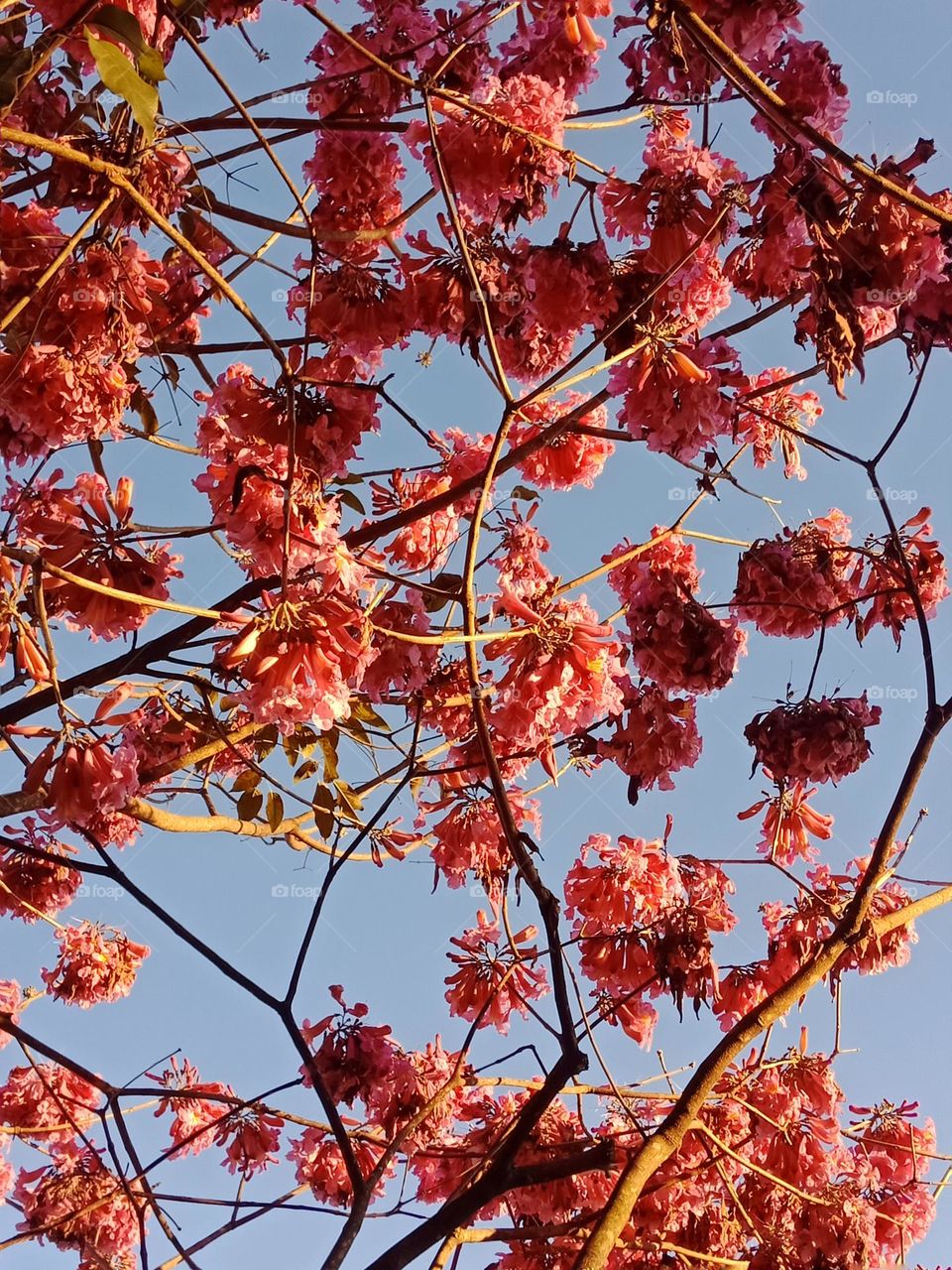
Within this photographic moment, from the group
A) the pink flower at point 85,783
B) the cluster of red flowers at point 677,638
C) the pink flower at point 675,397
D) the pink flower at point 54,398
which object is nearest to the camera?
the pink flower at point 85,783

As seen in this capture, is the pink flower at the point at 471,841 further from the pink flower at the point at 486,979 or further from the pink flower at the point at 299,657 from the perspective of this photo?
the pink flower at the point at 299,657

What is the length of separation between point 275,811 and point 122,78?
7.31 ft

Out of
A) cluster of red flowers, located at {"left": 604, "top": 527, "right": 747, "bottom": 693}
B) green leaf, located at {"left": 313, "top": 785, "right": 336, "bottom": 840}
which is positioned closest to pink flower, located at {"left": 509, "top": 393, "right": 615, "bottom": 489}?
cluster of red flowers, located at {"left": 604, "top": 527, "right": 747, "bottom": 693}

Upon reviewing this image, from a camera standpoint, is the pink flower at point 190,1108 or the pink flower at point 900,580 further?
the pink flower at point 190,1108

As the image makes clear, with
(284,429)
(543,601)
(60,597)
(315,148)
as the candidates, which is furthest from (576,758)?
(315,148)

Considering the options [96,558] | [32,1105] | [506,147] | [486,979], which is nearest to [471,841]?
[486,979]

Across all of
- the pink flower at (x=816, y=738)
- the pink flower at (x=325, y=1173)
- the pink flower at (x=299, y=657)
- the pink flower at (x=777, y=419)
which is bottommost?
the pink flower at (x=325, y=1173)

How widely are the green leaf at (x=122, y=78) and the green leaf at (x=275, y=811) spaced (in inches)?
85.5

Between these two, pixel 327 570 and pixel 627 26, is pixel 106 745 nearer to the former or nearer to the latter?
pixel 327 570

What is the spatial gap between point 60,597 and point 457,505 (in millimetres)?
1349

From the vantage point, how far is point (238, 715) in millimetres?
3299

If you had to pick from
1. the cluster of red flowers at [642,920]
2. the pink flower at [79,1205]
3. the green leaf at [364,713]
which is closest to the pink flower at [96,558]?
the green leaf at [364,713]

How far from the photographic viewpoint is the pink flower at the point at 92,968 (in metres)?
3.99

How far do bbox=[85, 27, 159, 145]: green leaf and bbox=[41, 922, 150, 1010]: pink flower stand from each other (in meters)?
3.20
